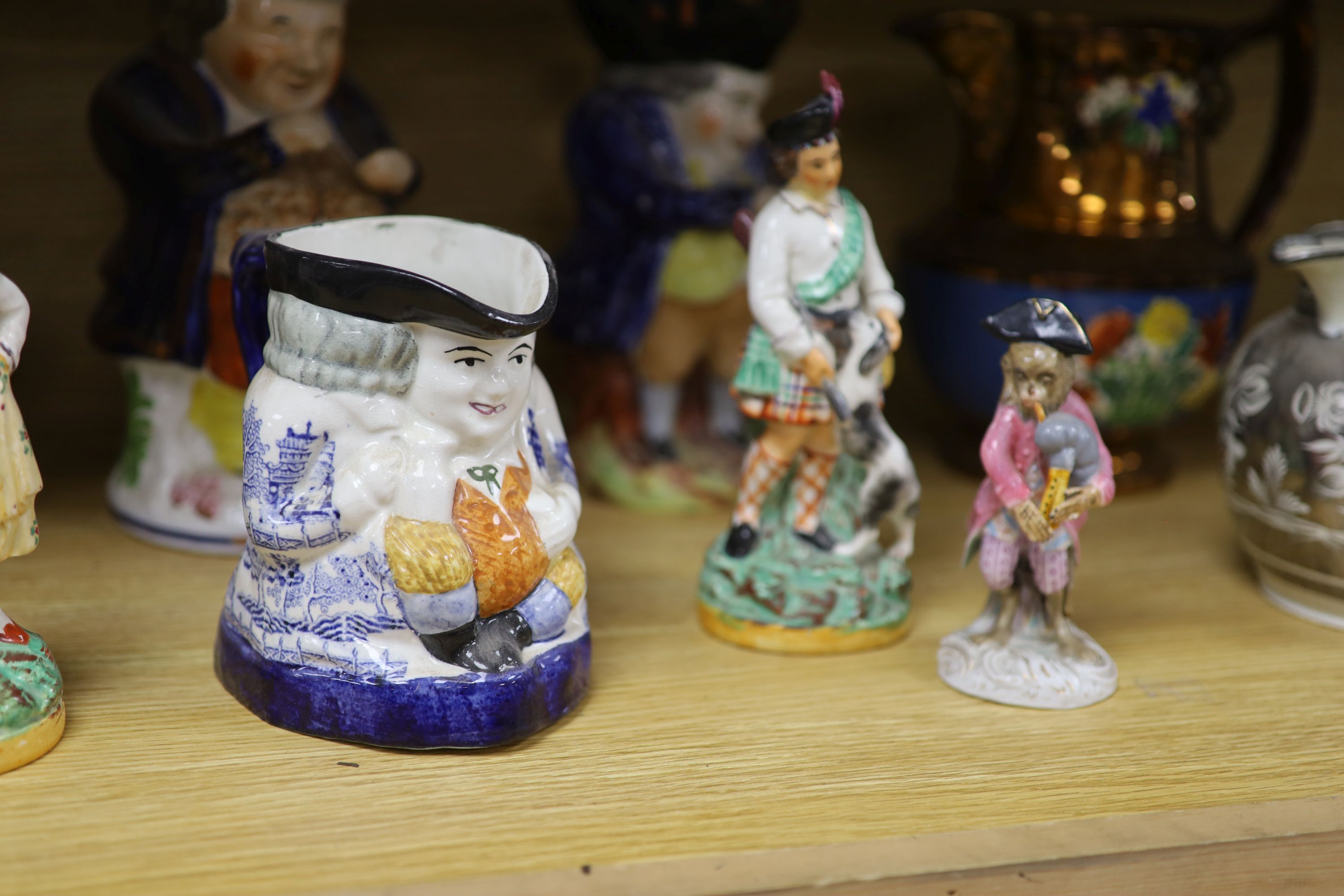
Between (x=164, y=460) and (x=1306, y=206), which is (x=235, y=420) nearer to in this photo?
(x=164, y=460)

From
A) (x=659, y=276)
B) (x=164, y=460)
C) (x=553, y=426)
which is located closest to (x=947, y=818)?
(x=553, y=426)

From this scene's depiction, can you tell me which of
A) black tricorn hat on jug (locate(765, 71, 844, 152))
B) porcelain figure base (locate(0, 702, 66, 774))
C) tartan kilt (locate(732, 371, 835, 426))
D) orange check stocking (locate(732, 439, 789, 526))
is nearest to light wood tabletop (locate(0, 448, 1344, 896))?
porcelain figure base (locate(0, 702, 66, 774))

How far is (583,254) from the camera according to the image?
1.58 m

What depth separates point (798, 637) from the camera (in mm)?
1261

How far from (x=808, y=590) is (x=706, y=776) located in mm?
265

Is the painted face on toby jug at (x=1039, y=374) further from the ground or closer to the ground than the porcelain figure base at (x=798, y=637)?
further from the ground

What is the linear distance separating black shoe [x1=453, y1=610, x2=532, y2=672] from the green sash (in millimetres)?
319

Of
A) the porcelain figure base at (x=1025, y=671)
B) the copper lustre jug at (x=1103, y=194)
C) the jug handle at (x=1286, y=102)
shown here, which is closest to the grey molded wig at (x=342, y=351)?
the porcelain figure base at (x=1025, y=671)

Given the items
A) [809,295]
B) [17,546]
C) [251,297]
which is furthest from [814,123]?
[17,546]

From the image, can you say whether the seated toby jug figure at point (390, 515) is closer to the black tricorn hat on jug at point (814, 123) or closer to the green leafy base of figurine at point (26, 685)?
the green leafy base of figurine at point (26, 685)

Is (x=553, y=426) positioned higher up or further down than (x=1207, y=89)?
further down

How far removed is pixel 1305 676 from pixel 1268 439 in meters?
0.22

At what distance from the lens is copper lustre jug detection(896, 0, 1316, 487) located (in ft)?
5.04

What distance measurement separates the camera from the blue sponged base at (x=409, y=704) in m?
1.04
